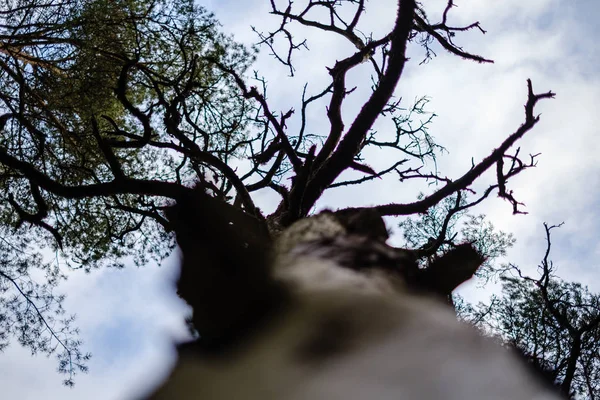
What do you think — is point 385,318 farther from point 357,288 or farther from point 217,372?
point 217,372

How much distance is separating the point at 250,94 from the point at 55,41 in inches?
147

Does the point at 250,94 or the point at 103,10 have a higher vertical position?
the point at 103,10

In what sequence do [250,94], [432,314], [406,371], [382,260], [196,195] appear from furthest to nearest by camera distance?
[250,94]
[196,195]
[382,260]
[432,314]
[406,371]

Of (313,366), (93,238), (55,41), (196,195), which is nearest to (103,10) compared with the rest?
(55,41)

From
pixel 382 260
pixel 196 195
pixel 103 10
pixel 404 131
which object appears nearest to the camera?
pixel 382 260

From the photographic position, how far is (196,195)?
2180mm

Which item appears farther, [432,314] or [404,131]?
[404,131]

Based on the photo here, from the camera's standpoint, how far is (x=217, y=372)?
118cm

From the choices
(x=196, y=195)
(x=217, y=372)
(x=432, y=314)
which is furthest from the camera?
(x=196, y=195)

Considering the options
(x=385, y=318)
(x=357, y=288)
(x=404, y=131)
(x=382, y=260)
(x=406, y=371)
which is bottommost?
(x=406, y=371)

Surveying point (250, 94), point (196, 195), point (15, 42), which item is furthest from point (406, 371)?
point (15, 42)

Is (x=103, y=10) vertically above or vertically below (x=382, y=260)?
above

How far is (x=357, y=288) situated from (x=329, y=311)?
0.14 m

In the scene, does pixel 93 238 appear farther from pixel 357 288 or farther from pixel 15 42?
pixel 357 288
